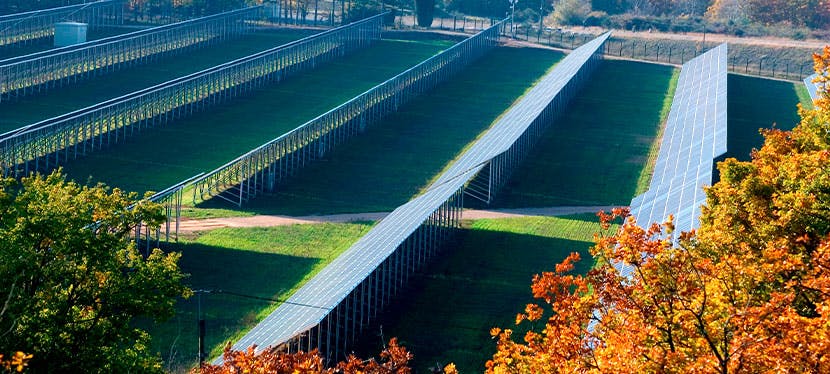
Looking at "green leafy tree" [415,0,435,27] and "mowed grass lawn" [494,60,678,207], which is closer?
"mowed grass lawn" [494,60,678,207]

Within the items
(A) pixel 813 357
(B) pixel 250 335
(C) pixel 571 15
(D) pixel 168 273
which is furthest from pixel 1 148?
(C) pixel 571 15

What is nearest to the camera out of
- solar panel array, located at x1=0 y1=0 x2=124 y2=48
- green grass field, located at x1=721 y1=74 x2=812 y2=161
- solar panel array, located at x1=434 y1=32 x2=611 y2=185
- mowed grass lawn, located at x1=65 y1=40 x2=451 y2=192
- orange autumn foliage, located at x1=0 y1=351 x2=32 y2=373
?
orange autumn foliage, located at x1=0 y1=351 x2=32 y2=373

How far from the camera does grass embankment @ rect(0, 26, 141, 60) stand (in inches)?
3846

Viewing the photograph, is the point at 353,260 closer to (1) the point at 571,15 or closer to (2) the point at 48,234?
(2) the point at 48,234

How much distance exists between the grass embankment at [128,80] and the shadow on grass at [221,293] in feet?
97.0

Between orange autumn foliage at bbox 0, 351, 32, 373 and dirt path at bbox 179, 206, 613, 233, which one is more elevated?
orange autumn foliage at bbox 0, 351, 32, 373

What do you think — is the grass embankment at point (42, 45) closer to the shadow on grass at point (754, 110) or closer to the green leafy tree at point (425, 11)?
the green leafy tree at point (425, 11)

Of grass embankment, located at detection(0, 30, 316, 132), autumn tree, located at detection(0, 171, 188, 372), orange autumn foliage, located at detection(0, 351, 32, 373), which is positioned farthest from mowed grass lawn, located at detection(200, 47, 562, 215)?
orange autumn foliage, located at detection(0, 351, 32, 373)

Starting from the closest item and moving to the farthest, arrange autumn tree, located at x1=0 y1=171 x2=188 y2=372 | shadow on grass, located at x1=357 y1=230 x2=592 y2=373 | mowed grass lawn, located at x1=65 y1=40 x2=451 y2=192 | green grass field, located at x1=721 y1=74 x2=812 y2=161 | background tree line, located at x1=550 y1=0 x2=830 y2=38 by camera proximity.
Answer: autumn tree, located at x1=0 y1=171 x2=188 y2=372 → shadow on grass, located at x1=357 y1=230 x2=592 y2=373 → mowed grass lawn, located at x1=65 y1=40 x2=451 y2=192 → green grass field, located at x1=721 y1=74 x2=812 y2=161 → background tree line, located at x1=550 y1=0 x2=830 y2=38

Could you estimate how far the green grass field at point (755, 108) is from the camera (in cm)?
7674

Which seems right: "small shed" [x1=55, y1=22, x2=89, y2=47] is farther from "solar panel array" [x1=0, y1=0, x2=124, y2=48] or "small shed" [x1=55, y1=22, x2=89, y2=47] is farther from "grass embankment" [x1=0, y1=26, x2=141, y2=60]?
"solar panel array" [x1=0, y1=0, x2=124, y2=48]

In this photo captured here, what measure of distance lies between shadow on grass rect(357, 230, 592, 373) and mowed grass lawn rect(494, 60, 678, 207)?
8.24 m

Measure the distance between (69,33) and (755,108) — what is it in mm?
58462

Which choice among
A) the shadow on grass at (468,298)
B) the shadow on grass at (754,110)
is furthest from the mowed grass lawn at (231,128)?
the shadow on grass at (754,110)
